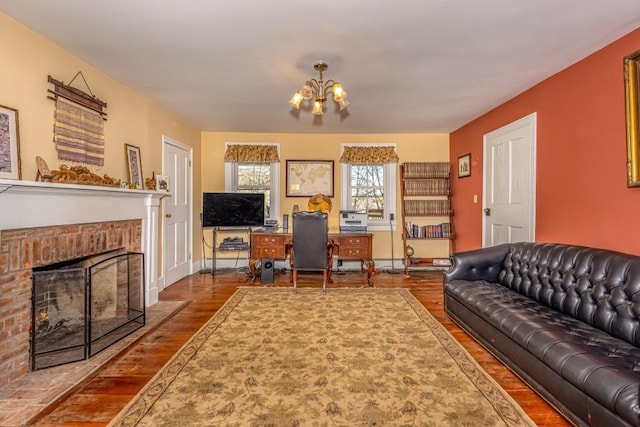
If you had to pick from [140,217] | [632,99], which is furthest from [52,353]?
[632,99]

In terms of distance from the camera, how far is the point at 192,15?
2.12 m

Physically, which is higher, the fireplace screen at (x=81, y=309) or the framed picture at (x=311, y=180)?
the framed picture at (x=311, y=180)

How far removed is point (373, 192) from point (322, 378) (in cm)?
394

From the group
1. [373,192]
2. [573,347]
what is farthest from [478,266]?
[373,192]

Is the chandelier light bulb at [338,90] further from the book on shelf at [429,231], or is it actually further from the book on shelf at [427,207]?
the book on shelf at [429,231]

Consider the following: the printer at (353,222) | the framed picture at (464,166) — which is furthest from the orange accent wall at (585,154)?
the printer at (353,222)

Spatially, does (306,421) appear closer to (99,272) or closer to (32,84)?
(99,272)

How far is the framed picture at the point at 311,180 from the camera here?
557cm

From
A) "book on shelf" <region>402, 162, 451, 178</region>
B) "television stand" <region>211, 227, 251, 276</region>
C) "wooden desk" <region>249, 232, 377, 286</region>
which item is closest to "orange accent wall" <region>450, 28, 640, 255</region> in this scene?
"book on shelf" <region>402, 162, 451, 178</region>

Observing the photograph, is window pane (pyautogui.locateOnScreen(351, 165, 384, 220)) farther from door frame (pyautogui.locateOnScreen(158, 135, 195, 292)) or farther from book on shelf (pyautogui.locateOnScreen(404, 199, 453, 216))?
door frame (pyautogui.locateOnScreen(158, 135, 195, 292))

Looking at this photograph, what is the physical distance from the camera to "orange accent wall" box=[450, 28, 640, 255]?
243 centimetres

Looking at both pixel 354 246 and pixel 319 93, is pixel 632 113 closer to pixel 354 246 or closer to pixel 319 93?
pixel 319 93

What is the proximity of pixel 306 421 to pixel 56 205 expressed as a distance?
86.3 inches

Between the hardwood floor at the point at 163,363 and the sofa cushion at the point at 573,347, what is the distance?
27 centimetres
